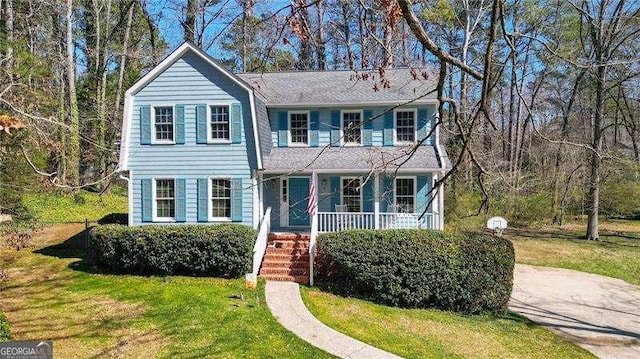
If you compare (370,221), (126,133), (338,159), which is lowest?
(370,221)

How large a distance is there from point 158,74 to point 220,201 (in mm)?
4945

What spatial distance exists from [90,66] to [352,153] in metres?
22.3

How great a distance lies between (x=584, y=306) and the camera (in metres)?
12.8

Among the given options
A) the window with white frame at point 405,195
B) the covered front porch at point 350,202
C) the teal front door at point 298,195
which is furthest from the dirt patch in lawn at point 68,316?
the window with white frame at point 405,195

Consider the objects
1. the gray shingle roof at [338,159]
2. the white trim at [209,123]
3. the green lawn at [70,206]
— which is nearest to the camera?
the white trim at [209,123]

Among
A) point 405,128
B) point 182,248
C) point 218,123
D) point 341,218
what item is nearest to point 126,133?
point 218,123

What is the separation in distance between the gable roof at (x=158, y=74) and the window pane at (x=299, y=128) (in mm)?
2570

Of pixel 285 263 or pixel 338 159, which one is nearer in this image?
pixel 285 263

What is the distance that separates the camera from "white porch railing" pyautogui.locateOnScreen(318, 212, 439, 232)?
14641 mm

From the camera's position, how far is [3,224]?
11.8 meters

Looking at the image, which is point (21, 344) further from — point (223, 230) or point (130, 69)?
point (130, 69)

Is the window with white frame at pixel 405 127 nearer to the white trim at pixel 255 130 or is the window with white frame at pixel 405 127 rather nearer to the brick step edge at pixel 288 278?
the white trim at pixel 255 130

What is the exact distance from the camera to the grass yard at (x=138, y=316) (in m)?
8.56

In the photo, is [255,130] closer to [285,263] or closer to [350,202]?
[285,263]
